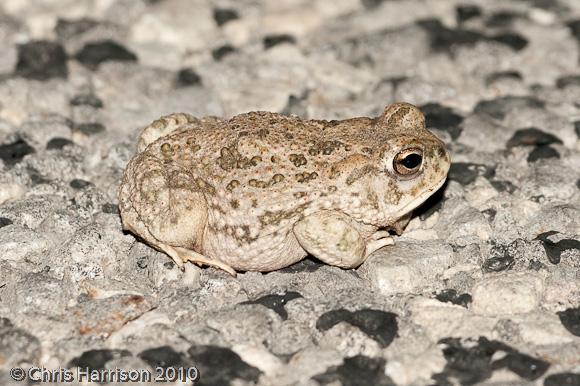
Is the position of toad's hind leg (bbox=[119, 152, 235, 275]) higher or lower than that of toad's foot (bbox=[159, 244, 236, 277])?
higher

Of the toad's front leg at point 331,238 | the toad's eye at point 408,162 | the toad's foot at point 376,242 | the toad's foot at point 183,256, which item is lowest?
the toad's foot at point 376,242

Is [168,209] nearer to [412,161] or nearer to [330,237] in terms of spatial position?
[330,237]

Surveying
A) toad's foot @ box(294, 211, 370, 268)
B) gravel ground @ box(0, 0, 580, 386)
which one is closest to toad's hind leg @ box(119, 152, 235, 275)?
gravel ground @ box(0, 0, 580, 386)

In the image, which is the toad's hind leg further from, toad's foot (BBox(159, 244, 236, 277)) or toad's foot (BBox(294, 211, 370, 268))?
toad's foot (BBox(294, 211, 370, 268))

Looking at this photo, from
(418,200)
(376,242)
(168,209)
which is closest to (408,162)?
(418,200)

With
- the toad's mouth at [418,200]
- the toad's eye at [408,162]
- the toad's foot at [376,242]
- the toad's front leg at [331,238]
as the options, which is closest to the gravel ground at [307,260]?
the toad's foot at [376,242]

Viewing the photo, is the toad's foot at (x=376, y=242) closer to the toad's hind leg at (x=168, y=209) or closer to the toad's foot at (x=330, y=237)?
the toad's foot at (x=330, y=237)
